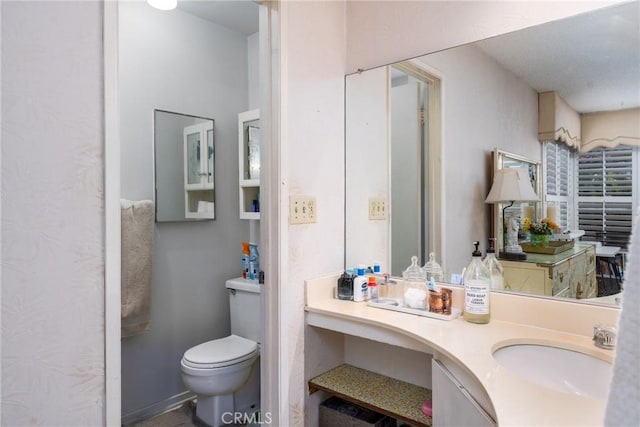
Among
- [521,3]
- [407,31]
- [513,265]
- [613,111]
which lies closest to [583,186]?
[613,111]

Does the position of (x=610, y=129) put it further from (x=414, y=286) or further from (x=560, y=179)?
(x=414, y=286)

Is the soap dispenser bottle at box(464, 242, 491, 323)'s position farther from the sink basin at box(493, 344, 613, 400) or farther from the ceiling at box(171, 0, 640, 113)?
the ceiling at box(171, 0, 640, 113)

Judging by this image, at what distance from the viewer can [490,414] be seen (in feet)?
2.82

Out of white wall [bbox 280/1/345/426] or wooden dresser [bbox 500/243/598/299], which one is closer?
wooden dresser [bbox 500/243/598/299]

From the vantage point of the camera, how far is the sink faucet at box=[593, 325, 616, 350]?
1.07 metres

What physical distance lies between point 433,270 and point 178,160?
1.64m

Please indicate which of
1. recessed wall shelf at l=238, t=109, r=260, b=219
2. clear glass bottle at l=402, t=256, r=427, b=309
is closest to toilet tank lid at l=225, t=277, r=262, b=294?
recessed wall shelf at l=238, t=109, r=260, b=219

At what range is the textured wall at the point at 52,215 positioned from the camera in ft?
2.85

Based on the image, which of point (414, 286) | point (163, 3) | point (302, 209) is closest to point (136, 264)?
point (302, 209)

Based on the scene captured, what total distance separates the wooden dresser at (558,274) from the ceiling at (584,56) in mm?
469

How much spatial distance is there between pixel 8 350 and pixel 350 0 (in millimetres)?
1785

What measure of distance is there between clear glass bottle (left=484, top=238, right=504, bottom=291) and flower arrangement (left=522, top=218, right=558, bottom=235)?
12 centimetres

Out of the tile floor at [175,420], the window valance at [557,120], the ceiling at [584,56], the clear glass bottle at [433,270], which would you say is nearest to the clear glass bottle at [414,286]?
the clear glass bottle at [433,270]

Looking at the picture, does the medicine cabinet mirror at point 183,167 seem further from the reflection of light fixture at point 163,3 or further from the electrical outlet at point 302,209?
the electrical outlet at point 302,209
